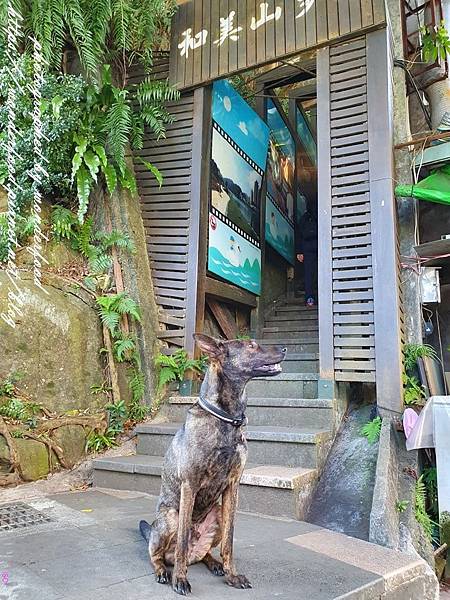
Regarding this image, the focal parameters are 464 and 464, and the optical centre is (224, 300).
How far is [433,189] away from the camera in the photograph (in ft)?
17.0

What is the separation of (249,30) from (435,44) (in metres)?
2.78

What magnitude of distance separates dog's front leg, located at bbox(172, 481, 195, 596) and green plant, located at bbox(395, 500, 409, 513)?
70.8 inches

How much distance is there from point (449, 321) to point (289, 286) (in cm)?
341

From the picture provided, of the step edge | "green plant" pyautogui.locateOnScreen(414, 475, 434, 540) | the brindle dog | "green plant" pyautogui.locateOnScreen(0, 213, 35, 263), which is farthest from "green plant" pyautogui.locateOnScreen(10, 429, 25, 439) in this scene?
"green plant" pyautogui.locateOnScreen(414, 475, 434, 540)

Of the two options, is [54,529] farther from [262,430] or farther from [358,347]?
[358,347]

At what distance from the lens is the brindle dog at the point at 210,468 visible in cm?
207

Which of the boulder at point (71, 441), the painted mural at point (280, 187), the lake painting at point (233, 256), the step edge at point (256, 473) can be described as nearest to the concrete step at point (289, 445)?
the step edge at point (256, 473)

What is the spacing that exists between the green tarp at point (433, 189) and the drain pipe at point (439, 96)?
165 cm

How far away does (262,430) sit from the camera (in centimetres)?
399

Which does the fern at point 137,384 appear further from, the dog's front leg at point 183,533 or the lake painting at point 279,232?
the lake painting at point 279,232

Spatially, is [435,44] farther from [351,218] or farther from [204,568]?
[204,568]

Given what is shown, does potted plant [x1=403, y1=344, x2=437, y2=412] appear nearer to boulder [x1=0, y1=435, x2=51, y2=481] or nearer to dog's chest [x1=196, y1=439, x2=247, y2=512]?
dog's chest [x1=196, y1=439, x2=247, y2=512]

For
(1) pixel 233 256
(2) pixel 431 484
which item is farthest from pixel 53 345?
(2) pixel 431 484

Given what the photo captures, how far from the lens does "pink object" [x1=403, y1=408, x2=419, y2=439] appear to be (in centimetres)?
373
